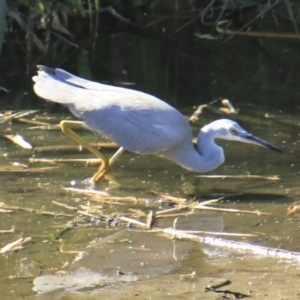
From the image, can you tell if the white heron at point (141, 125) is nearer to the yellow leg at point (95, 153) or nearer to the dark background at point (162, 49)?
the yellow leg at point (95, 153)

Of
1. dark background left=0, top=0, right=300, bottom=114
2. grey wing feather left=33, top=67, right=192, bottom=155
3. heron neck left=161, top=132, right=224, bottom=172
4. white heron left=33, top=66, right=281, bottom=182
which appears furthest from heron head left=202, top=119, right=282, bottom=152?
dark background left=0, top=0, right=300, bottom=114

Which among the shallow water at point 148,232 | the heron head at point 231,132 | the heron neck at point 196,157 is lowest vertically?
the shallow water at point 148,232

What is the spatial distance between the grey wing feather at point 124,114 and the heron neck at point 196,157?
83 mm

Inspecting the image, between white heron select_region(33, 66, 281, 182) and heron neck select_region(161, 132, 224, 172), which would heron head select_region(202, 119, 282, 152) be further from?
heron neck select_region(161, 132, 224, 172)

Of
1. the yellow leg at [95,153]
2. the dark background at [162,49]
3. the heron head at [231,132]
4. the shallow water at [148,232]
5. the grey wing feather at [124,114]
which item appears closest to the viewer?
the shallow water at [148,232]

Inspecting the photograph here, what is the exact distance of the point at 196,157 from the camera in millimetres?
6469

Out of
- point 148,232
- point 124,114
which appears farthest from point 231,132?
point 148,232

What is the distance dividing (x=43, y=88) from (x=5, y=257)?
2388 mm

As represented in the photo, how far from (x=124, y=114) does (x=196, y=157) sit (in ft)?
2.21

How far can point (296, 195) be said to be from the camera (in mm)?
6059

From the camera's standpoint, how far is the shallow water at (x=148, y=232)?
Result: 167 inches

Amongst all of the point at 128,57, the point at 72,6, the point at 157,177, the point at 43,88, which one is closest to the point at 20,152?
the point at 43,88

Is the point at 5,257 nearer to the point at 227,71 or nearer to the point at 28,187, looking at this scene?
the point at 28,187

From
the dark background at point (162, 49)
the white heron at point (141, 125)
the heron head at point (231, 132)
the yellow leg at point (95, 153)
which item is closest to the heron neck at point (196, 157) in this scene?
the white heron at point (141, 125)
